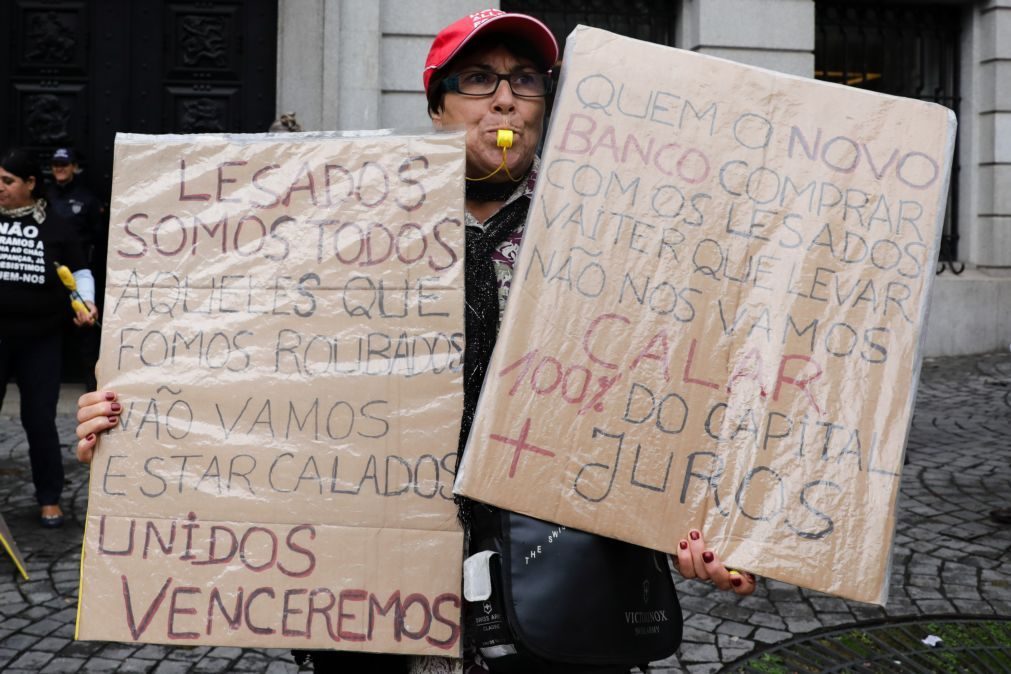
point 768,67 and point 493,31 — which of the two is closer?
point 493,31

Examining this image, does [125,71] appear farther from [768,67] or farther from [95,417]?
[95,417]

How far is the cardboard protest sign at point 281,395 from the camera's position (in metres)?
1.74

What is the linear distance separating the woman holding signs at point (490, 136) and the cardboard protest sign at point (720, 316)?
0.14m

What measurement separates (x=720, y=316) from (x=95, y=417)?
1.11 metres

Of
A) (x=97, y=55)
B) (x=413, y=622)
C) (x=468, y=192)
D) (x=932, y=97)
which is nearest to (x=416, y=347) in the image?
(x=468, y=192)

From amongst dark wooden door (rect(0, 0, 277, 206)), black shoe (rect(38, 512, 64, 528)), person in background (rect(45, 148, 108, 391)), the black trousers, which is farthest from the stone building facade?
black shoe (rect(38, 512, 64, 528))

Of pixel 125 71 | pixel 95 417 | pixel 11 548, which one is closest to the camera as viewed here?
pixel 95 417

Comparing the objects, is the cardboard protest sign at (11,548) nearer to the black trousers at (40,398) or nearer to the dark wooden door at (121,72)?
the black trousers at (40,398)

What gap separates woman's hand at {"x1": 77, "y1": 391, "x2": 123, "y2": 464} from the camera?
175 centimetres

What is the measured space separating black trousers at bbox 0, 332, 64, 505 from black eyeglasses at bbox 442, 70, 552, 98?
3.81 m

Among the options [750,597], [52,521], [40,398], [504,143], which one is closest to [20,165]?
[40,398]

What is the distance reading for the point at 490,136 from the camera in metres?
1.83

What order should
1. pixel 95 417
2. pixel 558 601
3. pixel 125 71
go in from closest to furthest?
pixel 558 601
pixel 95 417
pixel 125 71

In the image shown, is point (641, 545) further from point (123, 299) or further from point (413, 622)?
point (123, 299)
